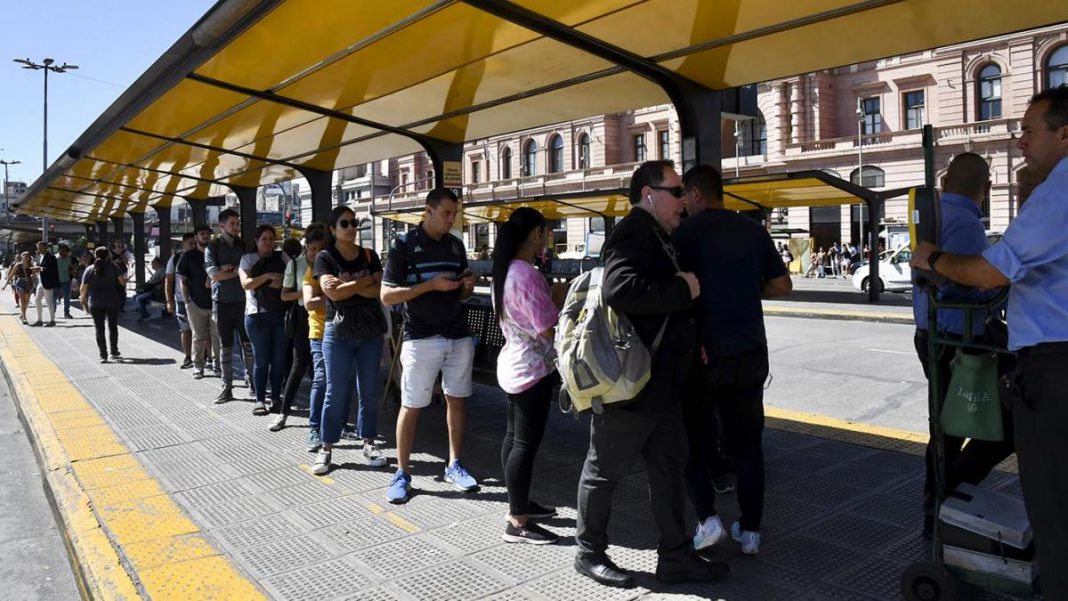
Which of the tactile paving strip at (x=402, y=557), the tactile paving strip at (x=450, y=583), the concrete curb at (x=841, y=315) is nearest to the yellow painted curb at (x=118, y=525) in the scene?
the tactile paving strip at (x=402, y=557)

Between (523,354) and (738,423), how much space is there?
1.14m

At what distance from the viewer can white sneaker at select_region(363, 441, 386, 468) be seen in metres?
5.20

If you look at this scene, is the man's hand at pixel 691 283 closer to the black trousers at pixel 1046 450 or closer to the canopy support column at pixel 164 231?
the black trousers at pixel 1046 450

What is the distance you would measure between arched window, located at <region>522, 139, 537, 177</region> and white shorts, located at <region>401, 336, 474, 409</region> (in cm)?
5084

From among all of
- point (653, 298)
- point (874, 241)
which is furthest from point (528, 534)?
point (874, 241)

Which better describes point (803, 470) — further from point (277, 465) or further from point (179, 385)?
point (179, 385)

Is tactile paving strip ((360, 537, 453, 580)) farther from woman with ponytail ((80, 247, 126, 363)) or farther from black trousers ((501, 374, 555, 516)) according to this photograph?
woman with ponytail ((80, 247, 126, 363))

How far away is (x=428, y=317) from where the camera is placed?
14.7 ft

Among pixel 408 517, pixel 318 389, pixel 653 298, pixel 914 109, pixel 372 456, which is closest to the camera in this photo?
pixel 653 298

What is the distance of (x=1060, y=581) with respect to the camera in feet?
8.11

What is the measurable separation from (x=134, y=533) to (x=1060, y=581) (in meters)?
4.23

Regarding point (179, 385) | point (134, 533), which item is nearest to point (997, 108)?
point (179, 385)

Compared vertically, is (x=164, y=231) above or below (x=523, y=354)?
above

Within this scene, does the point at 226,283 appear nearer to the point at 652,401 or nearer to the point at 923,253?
the point at 652,401
